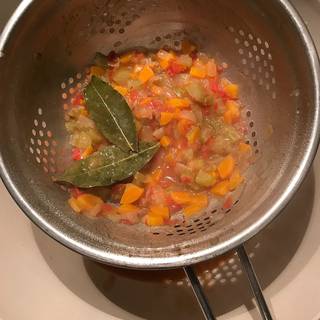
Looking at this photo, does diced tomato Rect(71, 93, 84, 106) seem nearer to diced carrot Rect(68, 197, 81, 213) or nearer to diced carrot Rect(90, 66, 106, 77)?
diced carrot Rect(90, 66, 106, 77)

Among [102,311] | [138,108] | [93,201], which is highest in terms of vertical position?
[138,108]

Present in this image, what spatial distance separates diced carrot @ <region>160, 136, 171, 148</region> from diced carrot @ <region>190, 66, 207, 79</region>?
15cm


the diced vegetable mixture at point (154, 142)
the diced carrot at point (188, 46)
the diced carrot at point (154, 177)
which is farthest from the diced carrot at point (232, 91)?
the diced carrot at point (154, 177)

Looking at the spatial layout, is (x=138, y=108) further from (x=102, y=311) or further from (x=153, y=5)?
(x=102, y=311)

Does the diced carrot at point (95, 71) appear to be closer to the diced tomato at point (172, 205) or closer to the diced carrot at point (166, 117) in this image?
the diced carrot at point (166, 117)

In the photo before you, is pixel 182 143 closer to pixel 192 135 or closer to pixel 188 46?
pixel 192 135

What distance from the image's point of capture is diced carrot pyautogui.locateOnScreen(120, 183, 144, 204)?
41.5 inches

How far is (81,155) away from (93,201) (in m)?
0.11

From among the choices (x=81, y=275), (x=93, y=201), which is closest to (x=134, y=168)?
(x=93, y=201)

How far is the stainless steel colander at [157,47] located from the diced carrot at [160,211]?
0.03 meters

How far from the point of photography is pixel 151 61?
46.1 inches

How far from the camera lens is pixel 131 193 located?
1054 mm

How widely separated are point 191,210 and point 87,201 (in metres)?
0.19

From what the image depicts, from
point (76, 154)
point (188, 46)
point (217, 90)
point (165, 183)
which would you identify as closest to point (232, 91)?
point (217, 90)
